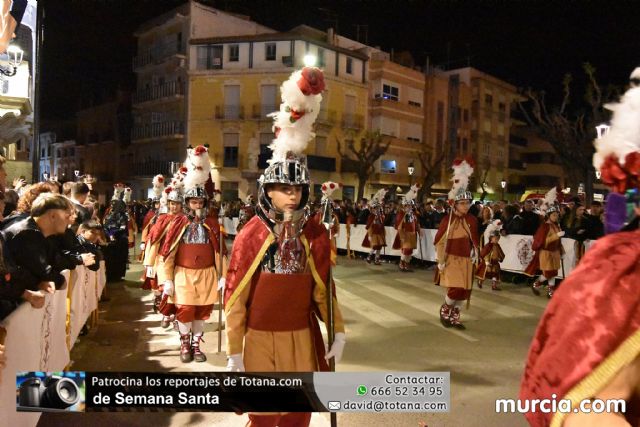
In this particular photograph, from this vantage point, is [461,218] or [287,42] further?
[287,42]

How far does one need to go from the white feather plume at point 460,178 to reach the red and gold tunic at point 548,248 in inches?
133

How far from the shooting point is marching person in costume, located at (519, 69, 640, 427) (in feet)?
4.98

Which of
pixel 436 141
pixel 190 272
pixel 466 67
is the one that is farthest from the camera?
pixel 466 67

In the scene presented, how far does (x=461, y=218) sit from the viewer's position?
893 cm

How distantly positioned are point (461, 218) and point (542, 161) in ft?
198

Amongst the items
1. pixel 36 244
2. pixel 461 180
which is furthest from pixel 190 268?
pixel 461 180

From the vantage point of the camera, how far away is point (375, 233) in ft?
59.2

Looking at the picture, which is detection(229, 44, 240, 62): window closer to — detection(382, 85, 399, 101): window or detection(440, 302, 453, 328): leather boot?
detection(382, 85, 399, 101): window

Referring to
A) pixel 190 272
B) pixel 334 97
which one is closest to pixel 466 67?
pixel 334 97

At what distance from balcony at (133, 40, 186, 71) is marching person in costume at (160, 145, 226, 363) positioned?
37.2 metres

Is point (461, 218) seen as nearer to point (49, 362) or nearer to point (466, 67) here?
point (49, 362)

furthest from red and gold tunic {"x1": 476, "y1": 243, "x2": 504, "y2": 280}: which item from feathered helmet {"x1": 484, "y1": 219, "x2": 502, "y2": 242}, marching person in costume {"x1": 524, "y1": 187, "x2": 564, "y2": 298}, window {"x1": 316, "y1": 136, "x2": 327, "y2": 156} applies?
window {"x1": 316, "y1": 136, "x2": 327, "y2": 156}

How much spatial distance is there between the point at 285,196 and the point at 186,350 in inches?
146

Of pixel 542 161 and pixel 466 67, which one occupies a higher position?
pixel 466 67
